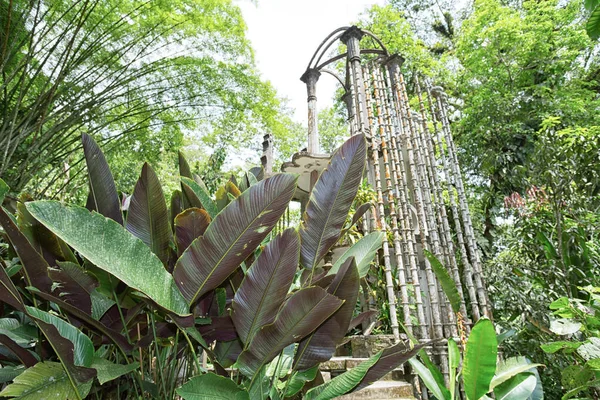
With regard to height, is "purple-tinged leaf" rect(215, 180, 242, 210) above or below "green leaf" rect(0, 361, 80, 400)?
above

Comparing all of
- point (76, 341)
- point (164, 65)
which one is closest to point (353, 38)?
point (164, 65)

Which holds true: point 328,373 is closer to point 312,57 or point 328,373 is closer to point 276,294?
point 276,294

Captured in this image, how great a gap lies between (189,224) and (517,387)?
1.97m

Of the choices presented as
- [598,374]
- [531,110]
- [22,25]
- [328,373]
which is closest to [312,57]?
[22,25]

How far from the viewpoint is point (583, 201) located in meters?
3.79

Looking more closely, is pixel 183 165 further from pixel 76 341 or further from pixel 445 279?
pixel 445 279

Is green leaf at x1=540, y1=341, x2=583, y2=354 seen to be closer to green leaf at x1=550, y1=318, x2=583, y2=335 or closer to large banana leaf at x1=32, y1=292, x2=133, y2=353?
green leaf at x1=550, y1=318, x2=583, y2=335

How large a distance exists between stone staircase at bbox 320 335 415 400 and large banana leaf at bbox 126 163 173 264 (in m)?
1.41

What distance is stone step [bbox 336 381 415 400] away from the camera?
6.56ft

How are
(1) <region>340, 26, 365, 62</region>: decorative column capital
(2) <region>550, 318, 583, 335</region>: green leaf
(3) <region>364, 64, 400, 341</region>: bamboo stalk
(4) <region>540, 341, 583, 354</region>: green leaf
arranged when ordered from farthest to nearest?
1. (1) <region>340, 26, 365, 62</region>: decorative column capital
2. (3) <region>364, 64, 400, 341</region>: bamboo stalk
3. (2) <region>550, 318, 583, 335</region>: green leaf
4. (4) <region>540, 341, 583, 354</region>: green leaf

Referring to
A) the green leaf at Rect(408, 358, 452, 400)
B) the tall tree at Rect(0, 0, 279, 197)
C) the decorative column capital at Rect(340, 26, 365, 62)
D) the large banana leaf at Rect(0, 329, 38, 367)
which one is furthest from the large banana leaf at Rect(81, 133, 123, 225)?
the tall tree at Rect(0, 0, 279, 197)

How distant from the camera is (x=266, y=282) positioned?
871 millimetres

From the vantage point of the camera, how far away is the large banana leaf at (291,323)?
0.84m

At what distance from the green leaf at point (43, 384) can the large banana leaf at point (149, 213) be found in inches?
13.3
